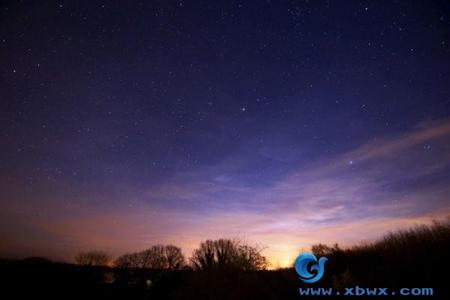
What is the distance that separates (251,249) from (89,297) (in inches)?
452

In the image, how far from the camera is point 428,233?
8055mm

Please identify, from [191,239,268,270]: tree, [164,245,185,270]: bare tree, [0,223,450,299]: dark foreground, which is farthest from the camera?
[164,245,185,270]: bare tree

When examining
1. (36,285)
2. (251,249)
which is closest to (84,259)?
(36,285)

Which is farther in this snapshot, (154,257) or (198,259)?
(154,257)

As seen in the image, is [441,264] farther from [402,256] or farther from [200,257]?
[200,257]

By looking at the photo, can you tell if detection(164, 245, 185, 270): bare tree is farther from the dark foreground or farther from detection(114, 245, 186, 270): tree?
the dark foreground
